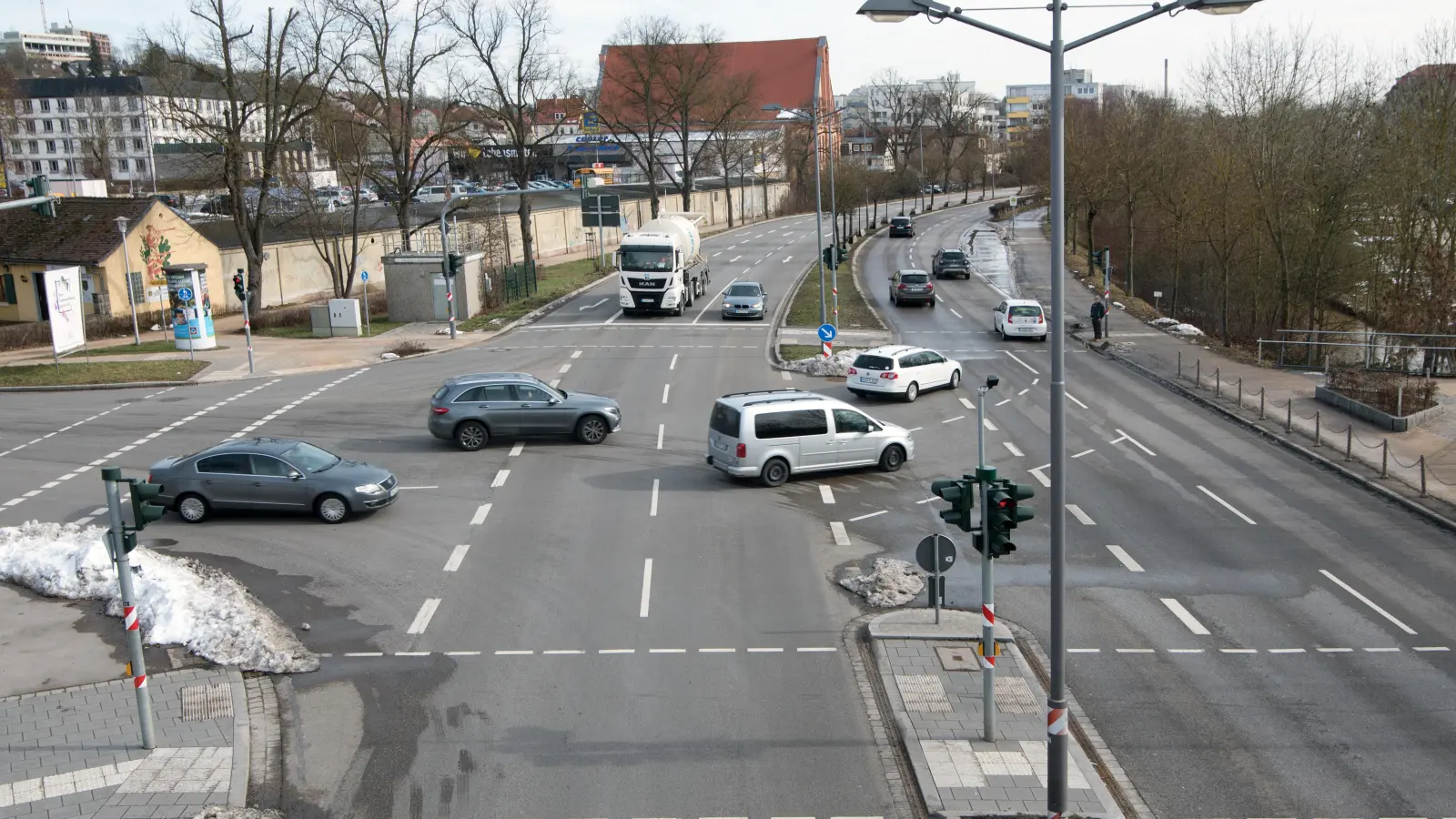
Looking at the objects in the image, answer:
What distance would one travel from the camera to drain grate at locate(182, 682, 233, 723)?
12664 millimetres

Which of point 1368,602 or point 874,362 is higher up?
point 874,362

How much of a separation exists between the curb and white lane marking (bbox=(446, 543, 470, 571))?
15831 mm

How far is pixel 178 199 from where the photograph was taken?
66.8 metres

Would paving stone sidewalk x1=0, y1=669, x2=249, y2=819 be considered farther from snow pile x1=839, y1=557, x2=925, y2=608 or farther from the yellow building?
the yellow building

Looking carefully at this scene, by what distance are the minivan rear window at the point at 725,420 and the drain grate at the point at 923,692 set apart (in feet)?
28.6

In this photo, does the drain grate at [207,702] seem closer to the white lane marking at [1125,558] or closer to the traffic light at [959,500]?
the traffic light at [959,500]

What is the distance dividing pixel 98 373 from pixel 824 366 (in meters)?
20.7

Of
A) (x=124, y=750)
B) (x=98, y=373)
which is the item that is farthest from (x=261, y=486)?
(x=98, y=373)

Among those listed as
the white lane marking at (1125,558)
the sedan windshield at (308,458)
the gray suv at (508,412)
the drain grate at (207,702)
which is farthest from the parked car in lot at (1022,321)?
the drain grate at (207,702)

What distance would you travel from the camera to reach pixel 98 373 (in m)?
34.3

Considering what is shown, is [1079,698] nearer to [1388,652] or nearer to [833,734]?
[833,734]

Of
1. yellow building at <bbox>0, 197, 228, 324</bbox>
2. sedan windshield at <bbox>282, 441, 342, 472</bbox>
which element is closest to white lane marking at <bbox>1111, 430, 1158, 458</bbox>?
sedan windshield at <bbox>282, 441, 342, 472</bbox>

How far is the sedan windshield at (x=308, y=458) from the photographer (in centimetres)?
1980

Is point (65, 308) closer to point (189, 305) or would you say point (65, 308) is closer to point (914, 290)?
point (189, 305)
